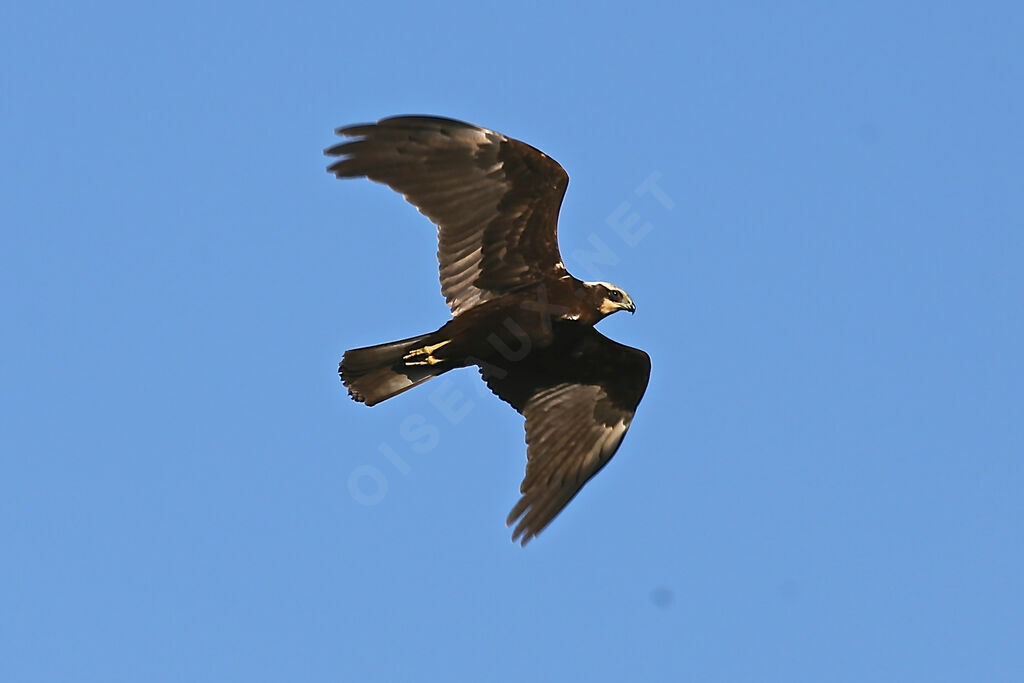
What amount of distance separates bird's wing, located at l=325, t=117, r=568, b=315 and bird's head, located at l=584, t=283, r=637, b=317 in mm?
334

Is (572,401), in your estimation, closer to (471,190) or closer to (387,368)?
(387,368)

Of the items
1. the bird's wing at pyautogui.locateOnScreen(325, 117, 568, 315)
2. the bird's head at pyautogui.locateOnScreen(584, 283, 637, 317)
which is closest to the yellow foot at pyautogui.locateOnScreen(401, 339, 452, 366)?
the bird's wing at pyautogui.locateOnScreen(325, 117, 568, 315)

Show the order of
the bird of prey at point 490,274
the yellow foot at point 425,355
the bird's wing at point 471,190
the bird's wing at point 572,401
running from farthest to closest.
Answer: the bird's wing at point 572,401 < the yellow foot at point 425,355 < the bird of prey at point 490,274 < the bird's wing at point 471,190

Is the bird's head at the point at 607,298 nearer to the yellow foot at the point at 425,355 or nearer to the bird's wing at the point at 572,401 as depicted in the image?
the bird's wing at the point at 572,401

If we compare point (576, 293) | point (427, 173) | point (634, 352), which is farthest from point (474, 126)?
point (634, 352)

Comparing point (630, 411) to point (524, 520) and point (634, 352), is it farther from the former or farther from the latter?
point (524, 520)

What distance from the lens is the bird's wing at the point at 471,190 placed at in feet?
47.9

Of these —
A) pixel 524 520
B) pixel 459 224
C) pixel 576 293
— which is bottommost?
pixel 524 520

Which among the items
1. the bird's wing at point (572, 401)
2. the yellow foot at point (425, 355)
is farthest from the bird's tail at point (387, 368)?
the bird's wing at point (572, 401)

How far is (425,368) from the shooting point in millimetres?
15188

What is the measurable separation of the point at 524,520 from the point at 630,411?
163 centimetres

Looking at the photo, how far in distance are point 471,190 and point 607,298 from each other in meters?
1.45

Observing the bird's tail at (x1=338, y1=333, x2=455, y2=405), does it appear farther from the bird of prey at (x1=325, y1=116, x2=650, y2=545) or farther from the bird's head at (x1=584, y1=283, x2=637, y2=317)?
the bird's head at (x1=584, y1=283, x2=637, y2=317)

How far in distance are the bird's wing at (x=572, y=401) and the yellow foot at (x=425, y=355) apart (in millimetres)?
979
